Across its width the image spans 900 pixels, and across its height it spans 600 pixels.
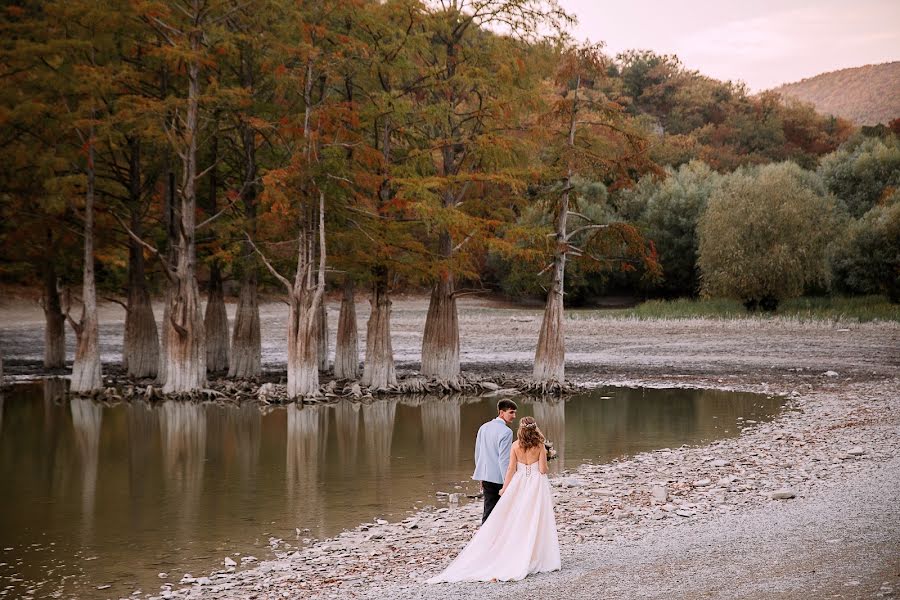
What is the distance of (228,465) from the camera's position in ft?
73.2

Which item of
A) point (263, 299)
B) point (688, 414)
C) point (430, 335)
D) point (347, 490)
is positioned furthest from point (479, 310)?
point (347, 490)

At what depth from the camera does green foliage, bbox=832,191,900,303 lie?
5778 cm

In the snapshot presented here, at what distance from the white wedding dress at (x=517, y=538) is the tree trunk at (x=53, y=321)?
3284 centimetres

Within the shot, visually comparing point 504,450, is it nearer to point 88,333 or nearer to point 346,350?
point 88,333

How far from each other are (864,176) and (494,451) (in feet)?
218

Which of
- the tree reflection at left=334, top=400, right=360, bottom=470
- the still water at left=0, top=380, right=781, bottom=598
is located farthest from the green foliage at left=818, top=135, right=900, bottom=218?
the tree reflection at left=334, top=400, right=360, bottom=470

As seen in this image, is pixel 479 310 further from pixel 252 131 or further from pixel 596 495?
pixel 596 495

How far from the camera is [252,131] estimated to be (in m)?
35.9

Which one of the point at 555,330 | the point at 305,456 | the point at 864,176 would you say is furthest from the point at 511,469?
the point at 864,176

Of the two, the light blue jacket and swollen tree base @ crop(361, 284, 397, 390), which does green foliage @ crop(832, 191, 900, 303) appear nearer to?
swollen tree base @ crop(361, 284, 397, 390)

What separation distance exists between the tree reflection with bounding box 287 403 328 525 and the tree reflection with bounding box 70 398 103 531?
3.49 m

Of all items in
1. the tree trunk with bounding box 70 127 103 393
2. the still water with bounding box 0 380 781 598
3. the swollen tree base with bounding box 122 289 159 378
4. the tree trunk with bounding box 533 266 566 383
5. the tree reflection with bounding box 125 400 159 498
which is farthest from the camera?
the swollen tree base with bounding box 122 289 159 378

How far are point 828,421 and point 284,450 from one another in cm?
1273

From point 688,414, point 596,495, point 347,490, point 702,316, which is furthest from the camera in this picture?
point 702,316
